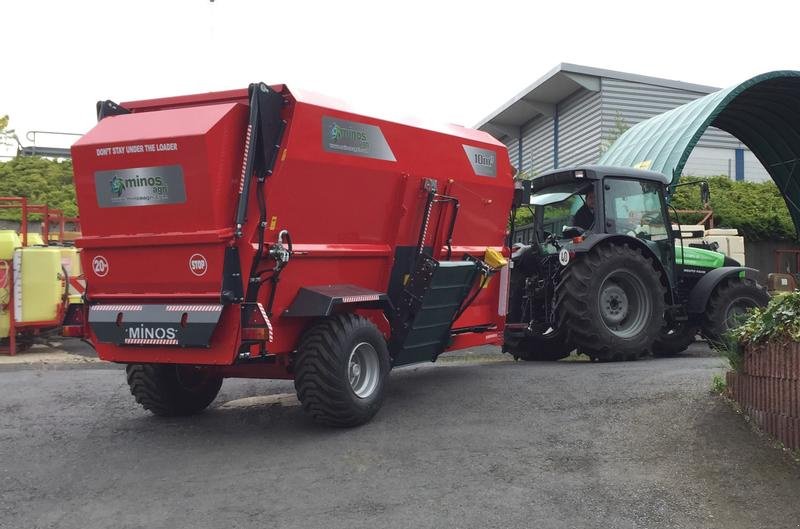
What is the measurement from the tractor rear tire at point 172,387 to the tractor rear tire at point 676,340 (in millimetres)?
6369

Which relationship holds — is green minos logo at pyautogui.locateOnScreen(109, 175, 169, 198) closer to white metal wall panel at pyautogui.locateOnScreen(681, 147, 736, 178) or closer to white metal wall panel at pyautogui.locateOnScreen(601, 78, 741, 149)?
white metal wall panel at pyautogui.locateOnScreen(601, 78, 741, 149)

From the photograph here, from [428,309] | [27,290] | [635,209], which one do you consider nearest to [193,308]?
[428,309]

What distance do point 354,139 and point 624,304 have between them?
15.5 feet

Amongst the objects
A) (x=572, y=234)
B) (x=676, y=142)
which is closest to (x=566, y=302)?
(x=572, y=234)

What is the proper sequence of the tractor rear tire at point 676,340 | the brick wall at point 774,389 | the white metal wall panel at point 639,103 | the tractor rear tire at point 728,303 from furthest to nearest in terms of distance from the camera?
the white metal wall panel at point 639,103, the tractor rear tire at point 676,340, the tractor rear tire at point 728,303, the brick wall at point 774,389

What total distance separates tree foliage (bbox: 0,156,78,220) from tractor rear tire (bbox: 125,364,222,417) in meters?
13.2

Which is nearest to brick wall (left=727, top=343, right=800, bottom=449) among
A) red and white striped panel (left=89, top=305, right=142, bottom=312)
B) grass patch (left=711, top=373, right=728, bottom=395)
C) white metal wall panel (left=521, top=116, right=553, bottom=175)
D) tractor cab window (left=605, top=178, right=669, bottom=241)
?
grass patch (left=711, top=373, right=728, bottom=395)

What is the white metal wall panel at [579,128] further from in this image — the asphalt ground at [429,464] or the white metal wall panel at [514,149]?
the asphalt ground at [429,464]

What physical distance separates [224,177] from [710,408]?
3976mm

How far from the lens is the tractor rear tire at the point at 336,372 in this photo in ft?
18.1

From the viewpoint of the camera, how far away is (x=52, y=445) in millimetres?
5734

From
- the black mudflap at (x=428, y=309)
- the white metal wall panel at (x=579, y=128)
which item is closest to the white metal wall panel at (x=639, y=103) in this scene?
the white metal wall panel at (x=579, y=128)

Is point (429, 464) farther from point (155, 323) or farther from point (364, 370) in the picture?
point (155, 323)

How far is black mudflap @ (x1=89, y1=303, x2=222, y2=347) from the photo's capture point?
17.2 feet
